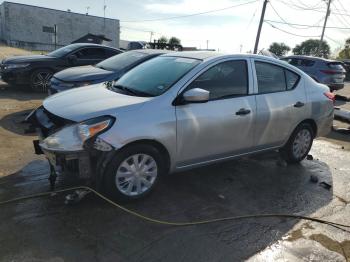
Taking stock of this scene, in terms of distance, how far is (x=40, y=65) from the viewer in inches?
420

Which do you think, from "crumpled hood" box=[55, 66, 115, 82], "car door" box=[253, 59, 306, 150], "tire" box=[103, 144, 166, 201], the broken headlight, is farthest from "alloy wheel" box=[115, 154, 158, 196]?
"crumpled hood" box=[55, 66, 115, 82]

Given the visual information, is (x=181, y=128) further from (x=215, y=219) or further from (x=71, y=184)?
(x=71, y=184)

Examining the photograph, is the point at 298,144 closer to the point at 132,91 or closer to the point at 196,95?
the point at 196,95

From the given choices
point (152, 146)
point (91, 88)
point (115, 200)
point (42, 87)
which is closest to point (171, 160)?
point (152, 146)

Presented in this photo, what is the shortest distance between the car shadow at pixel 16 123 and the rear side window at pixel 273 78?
385 centimetres

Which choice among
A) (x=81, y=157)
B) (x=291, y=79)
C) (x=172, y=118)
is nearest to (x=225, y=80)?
(x=172, y=118)

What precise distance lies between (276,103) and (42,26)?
54741 millimetres

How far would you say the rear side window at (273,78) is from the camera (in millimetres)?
5324

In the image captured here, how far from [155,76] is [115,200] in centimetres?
169

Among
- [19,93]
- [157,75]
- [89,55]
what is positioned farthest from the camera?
[89,55]

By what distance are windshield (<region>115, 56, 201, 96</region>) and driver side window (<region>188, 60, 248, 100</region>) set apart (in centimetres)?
22

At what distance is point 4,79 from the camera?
10.8 metres

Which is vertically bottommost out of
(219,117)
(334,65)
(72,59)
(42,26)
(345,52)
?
(219,117)

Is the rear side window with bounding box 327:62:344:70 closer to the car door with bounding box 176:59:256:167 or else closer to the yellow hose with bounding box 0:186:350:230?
the car door with bounding box 176:59:256:167
